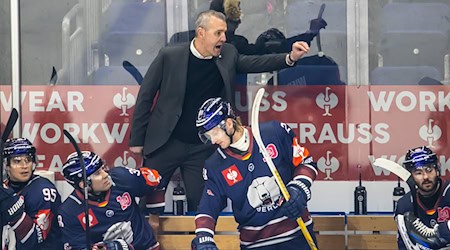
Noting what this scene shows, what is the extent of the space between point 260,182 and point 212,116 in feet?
1.52

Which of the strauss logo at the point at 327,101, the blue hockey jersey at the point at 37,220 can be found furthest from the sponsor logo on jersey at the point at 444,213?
the blue hockey jersey at the point at 37,220

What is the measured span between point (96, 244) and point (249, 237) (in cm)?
88

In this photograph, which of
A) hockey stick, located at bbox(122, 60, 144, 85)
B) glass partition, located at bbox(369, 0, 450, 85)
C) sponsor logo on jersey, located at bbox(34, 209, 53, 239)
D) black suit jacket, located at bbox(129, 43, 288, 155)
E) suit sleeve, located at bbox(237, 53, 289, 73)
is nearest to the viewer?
sponsor logo on jersey, located at bbox(34, 209, 53, 239)

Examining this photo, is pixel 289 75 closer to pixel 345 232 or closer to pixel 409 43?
pixel 409 43

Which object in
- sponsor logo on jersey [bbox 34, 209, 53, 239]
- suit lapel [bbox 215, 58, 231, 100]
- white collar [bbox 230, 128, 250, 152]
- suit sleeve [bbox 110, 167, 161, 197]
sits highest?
suit lapel [bbox 215, 58, 231, 100]

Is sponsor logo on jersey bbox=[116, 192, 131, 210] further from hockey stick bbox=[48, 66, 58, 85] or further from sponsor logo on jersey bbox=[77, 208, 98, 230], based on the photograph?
hockey stick bbox=[48, 66, 58, 85]

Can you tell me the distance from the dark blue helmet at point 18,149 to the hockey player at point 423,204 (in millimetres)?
2166

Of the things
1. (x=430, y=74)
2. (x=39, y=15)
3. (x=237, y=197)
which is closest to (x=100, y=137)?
(x=39, y=15)

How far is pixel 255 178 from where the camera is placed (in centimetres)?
781

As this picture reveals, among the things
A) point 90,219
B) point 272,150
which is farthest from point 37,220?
point 272,150

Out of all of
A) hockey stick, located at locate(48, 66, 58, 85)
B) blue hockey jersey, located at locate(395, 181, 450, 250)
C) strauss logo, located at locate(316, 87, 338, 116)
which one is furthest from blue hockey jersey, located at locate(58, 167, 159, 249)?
blue hockey jersey, located at locate(395, 181, 450, 250)

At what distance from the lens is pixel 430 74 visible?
28.6 feet

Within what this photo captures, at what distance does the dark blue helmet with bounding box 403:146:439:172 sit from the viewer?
7902 mm

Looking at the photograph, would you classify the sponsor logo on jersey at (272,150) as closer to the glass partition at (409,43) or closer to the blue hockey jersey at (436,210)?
the blue hockey jersey at (436,210)
